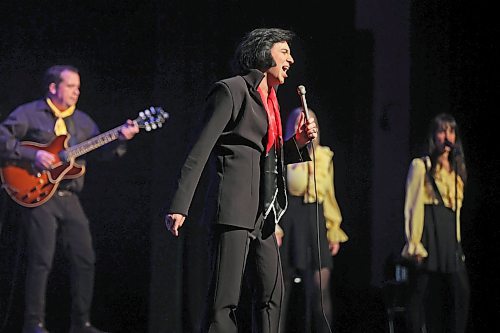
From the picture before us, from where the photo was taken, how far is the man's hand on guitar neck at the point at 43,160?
406 cm

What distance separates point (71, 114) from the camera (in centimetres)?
420

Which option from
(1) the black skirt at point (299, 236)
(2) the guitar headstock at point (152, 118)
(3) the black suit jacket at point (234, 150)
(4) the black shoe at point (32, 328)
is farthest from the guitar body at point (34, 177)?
(3) the black suit jacket at point (234, 150)

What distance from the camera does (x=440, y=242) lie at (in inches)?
184

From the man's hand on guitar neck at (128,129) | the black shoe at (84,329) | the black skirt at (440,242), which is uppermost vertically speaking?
the man's hand on guitar neck at (128,129)

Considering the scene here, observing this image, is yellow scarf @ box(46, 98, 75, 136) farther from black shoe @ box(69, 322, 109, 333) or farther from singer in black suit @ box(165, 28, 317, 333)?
singer in black suit @ box(165, 28, 317, 333)

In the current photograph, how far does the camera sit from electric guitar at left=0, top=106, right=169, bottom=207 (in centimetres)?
406

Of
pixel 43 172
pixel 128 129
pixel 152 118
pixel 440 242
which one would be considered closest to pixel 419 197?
pixel 440 242

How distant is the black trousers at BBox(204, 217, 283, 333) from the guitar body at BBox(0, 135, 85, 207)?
1549 mm

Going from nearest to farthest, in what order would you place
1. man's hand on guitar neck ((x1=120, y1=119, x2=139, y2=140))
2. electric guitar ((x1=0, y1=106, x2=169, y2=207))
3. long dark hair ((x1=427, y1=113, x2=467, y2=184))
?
electric guitar ((x1=0, y1=106, x2=169, y2=207)) → man's hand on guitar neck ((x1=120, y1=119, x2=139, y2=140)) → long dark hair ((x1=427, y1=113, x2=467, y2=184))

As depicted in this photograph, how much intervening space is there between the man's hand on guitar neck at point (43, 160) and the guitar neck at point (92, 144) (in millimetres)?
95

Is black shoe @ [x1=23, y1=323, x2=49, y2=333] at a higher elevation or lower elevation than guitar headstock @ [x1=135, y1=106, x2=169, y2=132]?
lower

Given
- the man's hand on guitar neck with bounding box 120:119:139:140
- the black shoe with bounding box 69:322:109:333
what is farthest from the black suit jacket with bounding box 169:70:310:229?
the black shoe with bounding box 69:322:109:333

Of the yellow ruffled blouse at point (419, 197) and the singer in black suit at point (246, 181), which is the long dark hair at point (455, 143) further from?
the singer in black suit at point (246, 181)

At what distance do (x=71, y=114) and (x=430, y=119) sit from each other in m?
2.15
